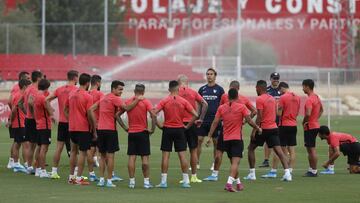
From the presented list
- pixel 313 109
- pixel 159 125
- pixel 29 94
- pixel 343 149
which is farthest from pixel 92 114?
pixel 343 149

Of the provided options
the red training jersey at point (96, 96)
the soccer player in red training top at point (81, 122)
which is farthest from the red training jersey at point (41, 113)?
the soccer player in red training top at point (81, 122)

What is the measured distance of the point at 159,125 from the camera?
70.9 feet

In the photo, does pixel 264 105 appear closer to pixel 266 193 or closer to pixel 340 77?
pixel 266 193

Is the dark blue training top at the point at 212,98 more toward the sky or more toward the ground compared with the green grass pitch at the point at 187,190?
more toward the sky

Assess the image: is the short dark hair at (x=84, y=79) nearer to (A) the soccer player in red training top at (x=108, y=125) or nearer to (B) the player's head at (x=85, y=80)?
(B) the player's head at (x=85, y=80)

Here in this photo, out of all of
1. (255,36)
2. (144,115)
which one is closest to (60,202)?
(144,115)

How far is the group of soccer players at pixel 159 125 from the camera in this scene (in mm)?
20594

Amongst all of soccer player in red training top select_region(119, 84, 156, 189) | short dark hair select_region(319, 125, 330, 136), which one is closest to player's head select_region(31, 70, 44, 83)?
soccer player in red training top select_region(119, 84, 156, 189)

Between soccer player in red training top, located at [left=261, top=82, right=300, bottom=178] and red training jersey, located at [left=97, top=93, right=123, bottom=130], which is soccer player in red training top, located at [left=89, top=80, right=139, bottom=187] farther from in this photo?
soccer player in red training top, located at [left=261, top=82, right=300, bottom=178]

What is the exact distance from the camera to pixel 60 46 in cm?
7725

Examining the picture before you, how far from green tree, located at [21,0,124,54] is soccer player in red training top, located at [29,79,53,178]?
2066 inches

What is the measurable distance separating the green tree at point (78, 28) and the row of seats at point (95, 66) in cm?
1242

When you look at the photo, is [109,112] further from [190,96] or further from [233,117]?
[190,96]

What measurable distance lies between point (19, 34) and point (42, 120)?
4904cm
